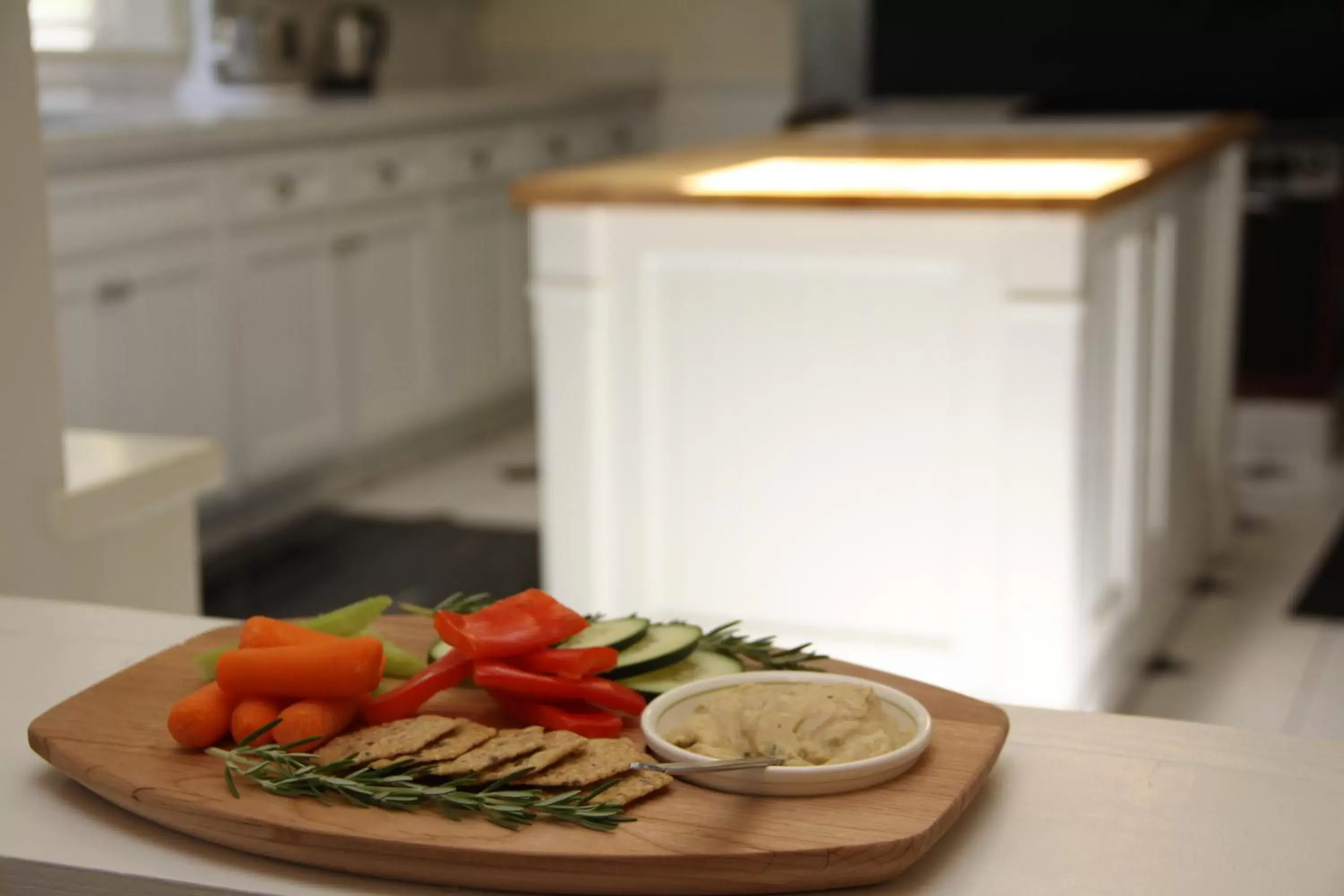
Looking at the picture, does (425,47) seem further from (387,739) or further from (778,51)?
(387,739)

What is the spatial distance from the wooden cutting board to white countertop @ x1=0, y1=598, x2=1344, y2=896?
0.02m

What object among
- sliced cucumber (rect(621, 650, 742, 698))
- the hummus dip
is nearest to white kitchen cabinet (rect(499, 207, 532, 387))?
sliced cucumber (rect(621, 650, 742, 698))

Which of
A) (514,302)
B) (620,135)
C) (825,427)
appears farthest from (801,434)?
(620,135)

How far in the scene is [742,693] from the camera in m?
0.88

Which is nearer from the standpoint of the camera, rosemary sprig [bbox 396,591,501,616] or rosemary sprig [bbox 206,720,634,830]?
rosemary sprig [bbox 206,720,634,830]

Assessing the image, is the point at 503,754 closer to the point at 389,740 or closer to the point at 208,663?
the point at 389,740

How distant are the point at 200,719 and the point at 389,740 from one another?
0.10 m

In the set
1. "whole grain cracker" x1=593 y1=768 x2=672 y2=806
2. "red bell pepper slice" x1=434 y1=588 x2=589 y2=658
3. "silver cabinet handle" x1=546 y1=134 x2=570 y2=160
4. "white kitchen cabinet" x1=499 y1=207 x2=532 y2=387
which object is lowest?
"white kitchen cabinet" x1=499 y1=207 x2=532 y2=387

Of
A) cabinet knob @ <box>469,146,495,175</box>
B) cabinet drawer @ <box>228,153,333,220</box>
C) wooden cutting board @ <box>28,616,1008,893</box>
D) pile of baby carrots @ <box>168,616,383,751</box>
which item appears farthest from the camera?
cabinet knob @ <box>469,146,495,175</box>

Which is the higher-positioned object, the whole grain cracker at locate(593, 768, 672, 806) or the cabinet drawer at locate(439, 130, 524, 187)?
the cabinet drawer at locate(439, 130, 524, 187)

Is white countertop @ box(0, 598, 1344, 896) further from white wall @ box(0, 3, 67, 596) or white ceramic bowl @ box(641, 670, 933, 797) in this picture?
white wall @ box(0, 3, 67, 596)

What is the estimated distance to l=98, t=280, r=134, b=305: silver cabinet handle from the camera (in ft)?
11.1

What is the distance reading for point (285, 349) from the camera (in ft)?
13.1

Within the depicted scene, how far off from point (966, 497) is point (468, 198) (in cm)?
262
